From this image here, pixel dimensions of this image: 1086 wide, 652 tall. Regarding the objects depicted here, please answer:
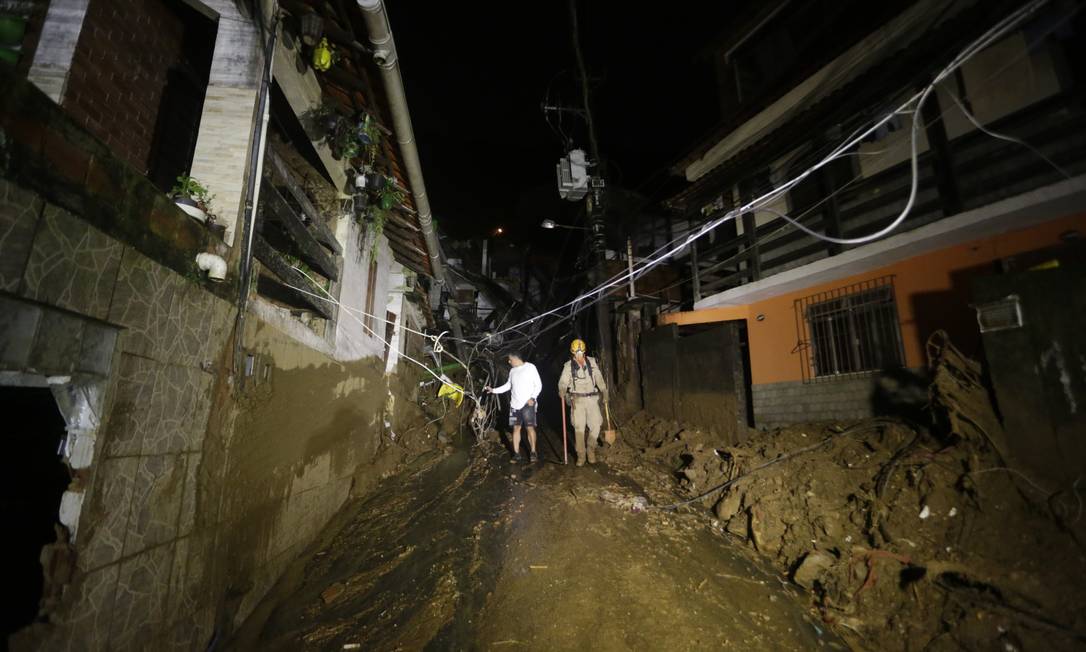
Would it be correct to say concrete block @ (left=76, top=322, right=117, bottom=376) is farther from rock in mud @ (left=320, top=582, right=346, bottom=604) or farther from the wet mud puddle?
rock in mud @ (left=320, top=582, right=346, bottom=604)

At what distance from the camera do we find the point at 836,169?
8828 millimetres

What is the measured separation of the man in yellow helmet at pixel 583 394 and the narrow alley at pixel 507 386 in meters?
0.06

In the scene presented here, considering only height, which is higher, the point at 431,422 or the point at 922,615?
the point at 431,422

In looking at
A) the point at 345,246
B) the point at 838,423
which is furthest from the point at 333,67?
the point at 838,423

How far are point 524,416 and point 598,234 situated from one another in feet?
18.8

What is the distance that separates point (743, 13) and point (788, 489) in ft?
39.7

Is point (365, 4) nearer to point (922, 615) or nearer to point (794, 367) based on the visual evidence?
point (922, 615)

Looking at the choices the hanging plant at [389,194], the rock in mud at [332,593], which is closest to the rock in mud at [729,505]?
the rock in mud at [332,593]

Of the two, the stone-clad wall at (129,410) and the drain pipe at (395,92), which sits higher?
the drain pipe at (395,92)

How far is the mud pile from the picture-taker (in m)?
3.40

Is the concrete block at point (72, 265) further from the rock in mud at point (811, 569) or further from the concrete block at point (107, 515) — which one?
the rock in mud at point (811, 569)

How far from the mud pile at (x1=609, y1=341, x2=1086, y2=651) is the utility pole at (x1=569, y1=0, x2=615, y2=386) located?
6546mm

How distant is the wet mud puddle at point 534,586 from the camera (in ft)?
11.5

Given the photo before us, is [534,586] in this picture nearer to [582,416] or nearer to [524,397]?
[582,416]
